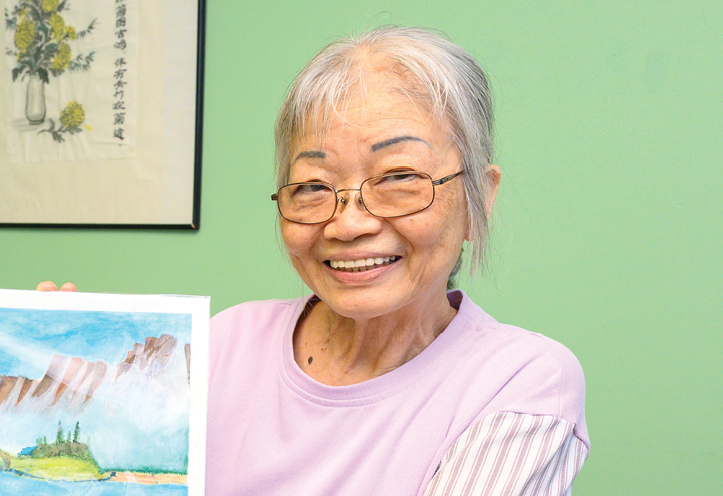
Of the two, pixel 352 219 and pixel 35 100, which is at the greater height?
pixel 35 100

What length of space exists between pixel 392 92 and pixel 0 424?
2.03 feet

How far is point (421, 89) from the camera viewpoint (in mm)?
776

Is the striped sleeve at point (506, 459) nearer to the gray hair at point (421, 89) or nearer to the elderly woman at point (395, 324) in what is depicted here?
the elderly woman at point (395, 324)

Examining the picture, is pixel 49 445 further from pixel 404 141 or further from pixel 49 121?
pixel 49 121

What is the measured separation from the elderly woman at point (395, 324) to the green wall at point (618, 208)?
273mm

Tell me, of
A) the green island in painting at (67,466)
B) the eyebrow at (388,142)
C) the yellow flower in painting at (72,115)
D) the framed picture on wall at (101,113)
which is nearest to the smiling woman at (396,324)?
the eyebrow at (388,142)

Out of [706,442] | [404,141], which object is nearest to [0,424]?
[404,141]

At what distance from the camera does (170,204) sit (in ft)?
5.50

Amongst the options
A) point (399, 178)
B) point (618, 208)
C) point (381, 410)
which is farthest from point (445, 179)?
point (618, 208)

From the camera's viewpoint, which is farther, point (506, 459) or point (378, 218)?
point (378, 218)

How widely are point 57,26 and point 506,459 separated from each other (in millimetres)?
1842

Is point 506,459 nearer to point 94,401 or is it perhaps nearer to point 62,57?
point 94,401

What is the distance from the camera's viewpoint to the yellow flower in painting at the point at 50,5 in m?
1.80

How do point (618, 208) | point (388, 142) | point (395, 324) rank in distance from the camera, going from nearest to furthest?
point (388, 142) → point (395, 324) → point (618, 208)
